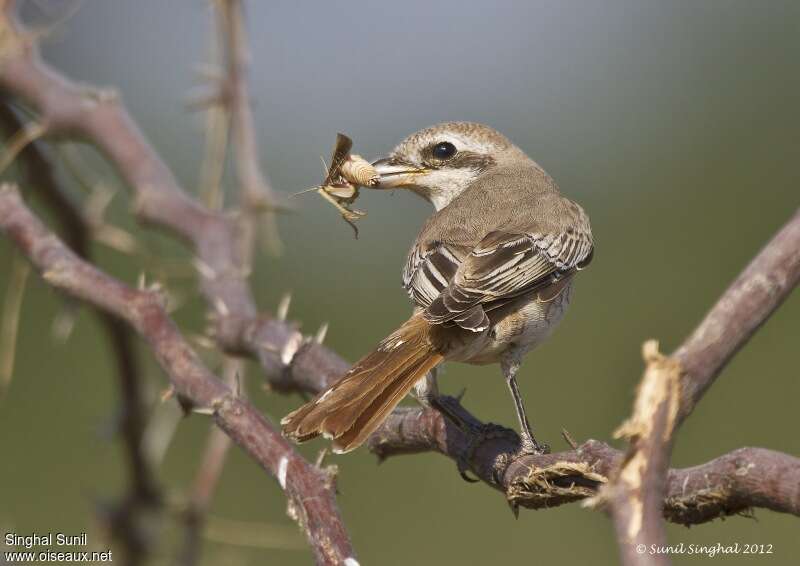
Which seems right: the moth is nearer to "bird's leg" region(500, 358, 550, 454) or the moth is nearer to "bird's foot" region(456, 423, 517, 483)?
"bird's leg" region(500, 358, 550, 454)

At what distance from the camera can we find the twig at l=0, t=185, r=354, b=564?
2006mm

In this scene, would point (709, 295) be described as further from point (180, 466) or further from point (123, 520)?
point (123, 520)

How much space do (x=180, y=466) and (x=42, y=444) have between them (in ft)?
2.59

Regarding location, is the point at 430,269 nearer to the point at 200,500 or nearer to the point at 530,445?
the point at 530,445

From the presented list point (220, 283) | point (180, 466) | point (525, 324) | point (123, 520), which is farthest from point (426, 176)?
point (180, 466)

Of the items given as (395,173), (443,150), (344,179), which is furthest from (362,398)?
(443,150)

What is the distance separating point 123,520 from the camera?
11.1 feet

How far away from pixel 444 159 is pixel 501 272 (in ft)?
3.43

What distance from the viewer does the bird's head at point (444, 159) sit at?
14.4 feet

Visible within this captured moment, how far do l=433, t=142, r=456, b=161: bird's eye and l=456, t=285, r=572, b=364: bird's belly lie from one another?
0.94 meters

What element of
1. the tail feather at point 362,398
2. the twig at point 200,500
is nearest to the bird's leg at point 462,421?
the tail feather at point 362,398

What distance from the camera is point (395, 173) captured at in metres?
4.31

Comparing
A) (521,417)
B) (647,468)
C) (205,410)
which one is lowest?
(647,468)

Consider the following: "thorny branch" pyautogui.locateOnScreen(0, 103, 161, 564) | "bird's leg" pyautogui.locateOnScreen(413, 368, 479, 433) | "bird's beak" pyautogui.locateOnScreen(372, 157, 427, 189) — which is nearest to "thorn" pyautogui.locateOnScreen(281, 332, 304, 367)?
"bird's leg" pyautogui.locateOnScreen(413, 368, 479, 433)
